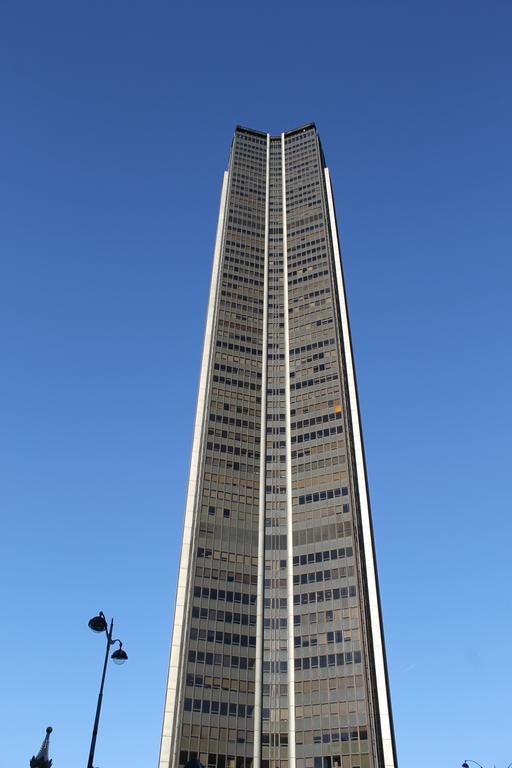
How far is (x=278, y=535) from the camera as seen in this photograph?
351ft

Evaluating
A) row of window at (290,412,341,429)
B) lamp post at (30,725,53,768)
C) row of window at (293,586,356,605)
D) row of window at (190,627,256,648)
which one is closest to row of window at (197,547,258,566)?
row of window at (293,586,356,605)

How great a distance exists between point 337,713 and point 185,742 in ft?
65.9

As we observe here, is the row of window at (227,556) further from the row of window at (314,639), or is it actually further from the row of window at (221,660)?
the row of window at (221,660)

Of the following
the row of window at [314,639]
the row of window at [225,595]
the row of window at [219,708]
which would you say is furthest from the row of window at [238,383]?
the row of window at [219,708]

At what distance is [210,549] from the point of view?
10219 centimetres

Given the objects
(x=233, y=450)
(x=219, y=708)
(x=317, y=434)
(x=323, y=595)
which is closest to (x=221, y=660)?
(x=219, y=708)

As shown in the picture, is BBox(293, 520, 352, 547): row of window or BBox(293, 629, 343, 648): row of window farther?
BBox(293, 520, 352, 547): row of window

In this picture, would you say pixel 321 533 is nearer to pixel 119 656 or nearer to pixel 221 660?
pixel 221 660

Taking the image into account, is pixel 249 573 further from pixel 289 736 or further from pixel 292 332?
pixel 292 332

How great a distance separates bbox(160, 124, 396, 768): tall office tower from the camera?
285ft

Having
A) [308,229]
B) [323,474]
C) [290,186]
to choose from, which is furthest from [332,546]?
[290,186]

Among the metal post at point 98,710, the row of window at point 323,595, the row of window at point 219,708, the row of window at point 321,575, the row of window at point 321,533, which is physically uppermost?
the row of window at point 321,533

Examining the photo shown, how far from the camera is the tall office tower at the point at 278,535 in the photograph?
→ 285 ft

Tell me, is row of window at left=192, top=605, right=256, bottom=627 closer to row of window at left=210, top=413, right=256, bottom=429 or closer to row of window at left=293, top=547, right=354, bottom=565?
row of window at left=293, top=547, right=354, bottom=565
